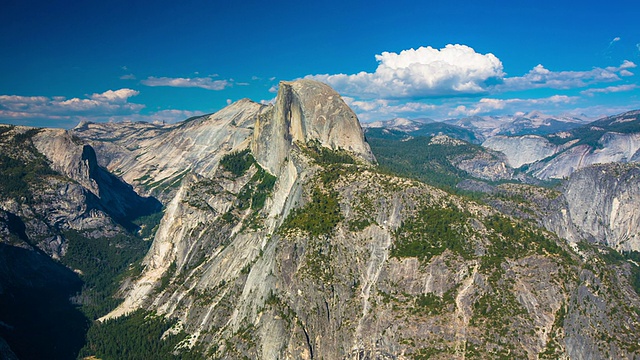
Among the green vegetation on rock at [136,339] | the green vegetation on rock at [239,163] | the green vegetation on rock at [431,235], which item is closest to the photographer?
the green vegetation on rock at [431,235]

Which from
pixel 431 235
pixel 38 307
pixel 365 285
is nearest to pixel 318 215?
pixel 365 285

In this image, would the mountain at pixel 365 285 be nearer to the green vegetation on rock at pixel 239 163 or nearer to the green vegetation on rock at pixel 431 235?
the green vegetation on rock at pixel 431 235

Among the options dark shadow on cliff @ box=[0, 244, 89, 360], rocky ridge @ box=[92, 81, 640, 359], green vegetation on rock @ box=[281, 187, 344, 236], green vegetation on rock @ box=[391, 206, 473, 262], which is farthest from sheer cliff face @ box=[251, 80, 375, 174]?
dark shadow on cliff @ box=[0, 244, 89, 360]

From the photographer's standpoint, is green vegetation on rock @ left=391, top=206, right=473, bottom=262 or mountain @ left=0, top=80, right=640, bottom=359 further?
green vegetation on rock @ left=391, top=206, right=473, bottom=262

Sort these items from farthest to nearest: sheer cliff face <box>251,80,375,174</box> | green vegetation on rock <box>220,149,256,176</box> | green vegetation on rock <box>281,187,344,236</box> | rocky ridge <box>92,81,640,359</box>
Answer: green vegetation on rock <box>220,149,256,176</box> < sheer cliff face <box>251,80,375,174</box> < green vegetation on rock <box>281,187,344,236</box> < rocky ridge <box>92,81,640,359</box>

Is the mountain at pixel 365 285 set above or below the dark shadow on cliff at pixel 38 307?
above

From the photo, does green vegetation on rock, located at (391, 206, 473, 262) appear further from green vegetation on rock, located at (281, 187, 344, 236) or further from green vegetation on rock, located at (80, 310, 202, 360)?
green vegetation on rock, located at (80, 310, 202, 360)

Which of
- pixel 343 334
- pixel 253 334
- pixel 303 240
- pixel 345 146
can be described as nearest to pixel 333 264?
pixel 303 240

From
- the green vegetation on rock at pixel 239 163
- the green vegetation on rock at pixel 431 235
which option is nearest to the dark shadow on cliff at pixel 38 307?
the green vegetation on rock at pixel 239 163

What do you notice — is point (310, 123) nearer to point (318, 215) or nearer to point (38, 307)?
point (318, 215)
